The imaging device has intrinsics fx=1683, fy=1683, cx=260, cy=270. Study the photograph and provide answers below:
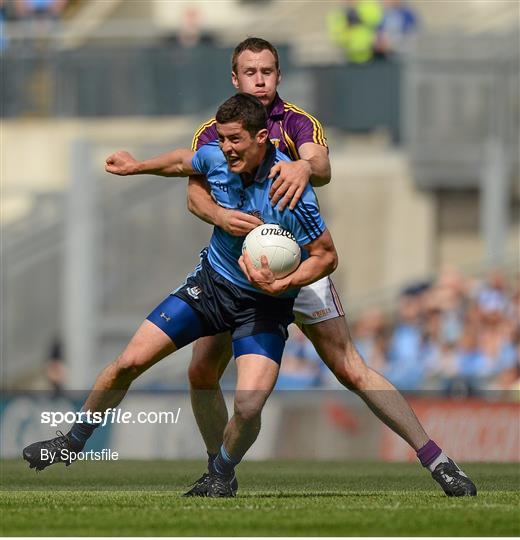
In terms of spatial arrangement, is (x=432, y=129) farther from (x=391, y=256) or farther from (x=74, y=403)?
(x=74, y=403)

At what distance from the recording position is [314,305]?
9172 millimetres

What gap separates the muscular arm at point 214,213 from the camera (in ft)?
28.8

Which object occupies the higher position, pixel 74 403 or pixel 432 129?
pixel 432 129

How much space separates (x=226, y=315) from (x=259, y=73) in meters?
1.31

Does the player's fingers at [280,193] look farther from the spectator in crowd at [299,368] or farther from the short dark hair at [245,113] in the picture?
the spectator in crowd at [299,368]

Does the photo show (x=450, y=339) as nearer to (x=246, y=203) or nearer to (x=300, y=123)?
(x=300, y=123)

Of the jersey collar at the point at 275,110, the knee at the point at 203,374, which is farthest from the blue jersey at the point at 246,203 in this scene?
the knee at the point at 203,374

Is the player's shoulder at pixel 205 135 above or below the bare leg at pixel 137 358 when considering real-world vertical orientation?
above

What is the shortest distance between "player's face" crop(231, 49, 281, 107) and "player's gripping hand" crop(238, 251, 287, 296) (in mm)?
928

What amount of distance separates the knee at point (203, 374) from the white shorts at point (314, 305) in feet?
1.86

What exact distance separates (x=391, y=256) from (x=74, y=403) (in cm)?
829

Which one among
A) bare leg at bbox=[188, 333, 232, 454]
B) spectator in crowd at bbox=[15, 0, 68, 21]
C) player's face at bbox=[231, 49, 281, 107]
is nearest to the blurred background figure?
spectator in crowd at bbox=[15, 0, 68, 21]

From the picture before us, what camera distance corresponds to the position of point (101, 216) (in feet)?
71.2

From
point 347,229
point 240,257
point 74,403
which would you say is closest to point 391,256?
point 347,229
